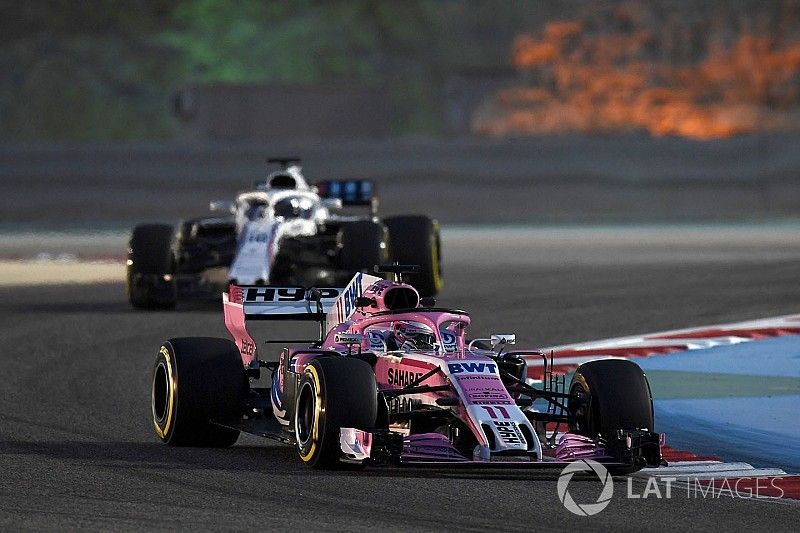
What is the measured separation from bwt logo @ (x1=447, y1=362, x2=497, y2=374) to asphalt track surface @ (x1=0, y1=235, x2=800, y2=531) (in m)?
0.49

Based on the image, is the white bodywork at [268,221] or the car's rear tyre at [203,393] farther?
the white bodywork at [268,221]

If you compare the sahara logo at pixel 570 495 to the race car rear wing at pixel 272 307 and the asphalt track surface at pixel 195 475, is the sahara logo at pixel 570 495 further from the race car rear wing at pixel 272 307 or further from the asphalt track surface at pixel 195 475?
the race car rear wing at pixel 272 307

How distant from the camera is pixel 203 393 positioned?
1030 centimetres

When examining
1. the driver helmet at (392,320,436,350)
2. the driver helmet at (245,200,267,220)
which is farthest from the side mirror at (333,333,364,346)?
the driver helmet at (245,200,267,220)

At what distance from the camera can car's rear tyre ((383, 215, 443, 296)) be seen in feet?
65.0

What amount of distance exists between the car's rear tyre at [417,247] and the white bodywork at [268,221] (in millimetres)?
796

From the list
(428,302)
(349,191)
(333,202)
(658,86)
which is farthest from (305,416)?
(658,86)

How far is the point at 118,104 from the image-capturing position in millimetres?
49688

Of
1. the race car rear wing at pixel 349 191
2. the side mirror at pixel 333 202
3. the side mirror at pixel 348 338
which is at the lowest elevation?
the side mirror at pixel 348 338

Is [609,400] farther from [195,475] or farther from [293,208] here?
[293,208]

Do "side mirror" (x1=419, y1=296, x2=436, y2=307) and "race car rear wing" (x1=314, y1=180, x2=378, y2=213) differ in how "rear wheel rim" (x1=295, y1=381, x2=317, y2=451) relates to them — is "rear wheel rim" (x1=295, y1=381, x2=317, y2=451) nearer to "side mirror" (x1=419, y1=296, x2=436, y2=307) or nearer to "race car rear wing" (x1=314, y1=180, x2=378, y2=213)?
"side mirror" (x1=419, y1=296, x2=436, y2=307)

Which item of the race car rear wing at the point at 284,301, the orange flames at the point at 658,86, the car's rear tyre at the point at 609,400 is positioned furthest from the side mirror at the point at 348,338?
the orange flames at the point at 658,86

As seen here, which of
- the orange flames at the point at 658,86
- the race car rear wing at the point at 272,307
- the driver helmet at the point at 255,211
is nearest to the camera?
the race car rear wing at the point at 272,307

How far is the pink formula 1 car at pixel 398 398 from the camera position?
357 inches
